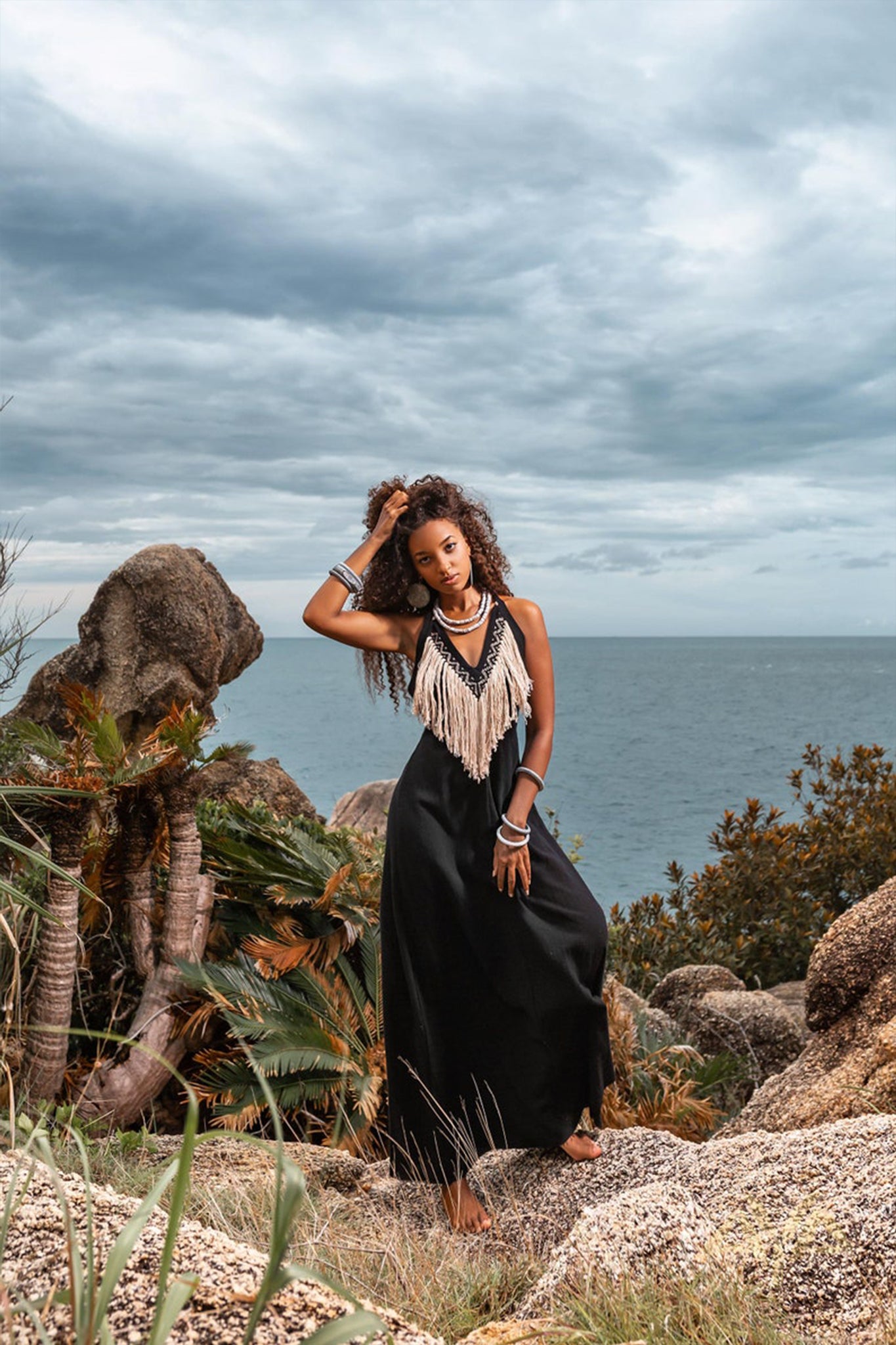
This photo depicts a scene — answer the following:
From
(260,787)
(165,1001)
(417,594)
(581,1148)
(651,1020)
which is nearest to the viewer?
(581,1148)

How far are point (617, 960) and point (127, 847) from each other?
17.3 feet

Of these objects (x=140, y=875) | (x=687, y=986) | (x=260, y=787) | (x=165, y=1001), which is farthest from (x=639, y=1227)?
(x=260, y=787)

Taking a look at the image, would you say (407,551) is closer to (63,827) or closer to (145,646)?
(63,827)

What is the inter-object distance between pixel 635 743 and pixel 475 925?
176ft

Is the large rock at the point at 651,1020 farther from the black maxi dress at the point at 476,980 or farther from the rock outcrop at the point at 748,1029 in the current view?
the black maxi dress at the point at 476,980

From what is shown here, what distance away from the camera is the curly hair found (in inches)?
187

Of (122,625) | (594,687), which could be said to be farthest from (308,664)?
(122,625)

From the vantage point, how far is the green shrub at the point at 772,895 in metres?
9.89

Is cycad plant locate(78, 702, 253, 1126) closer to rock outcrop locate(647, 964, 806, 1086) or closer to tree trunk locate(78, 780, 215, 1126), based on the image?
tree trunk locate(78, 780, 215, 1126)

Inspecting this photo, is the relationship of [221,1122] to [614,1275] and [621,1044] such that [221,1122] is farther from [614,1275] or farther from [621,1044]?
[614,1275]

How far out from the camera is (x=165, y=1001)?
18.6ft

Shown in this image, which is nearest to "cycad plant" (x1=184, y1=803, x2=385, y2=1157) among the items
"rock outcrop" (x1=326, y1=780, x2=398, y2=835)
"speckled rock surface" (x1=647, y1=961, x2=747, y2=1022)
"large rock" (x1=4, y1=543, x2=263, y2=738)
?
"speckled rock surface" (x1=647, y1=961, x2=747, y2=1022)

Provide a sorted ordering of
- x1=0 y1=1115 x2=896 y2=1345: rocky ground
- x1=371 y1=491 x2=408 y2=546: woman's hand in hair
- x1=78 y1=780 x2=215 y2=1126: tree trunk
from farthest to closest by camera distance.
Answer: x1=78 y1=780 x2=215 y2=1126: tree trunk, x1=371 y1=491 x2=408 y2=546: woman's hand in hair, x1=0 y1=1115 x2=896 y2=1345: rocky ground

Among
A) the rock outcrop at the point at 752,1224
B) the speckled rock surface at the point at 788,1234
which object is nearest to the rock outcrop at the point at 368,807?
the rock outcrop at the point at 752,1224
